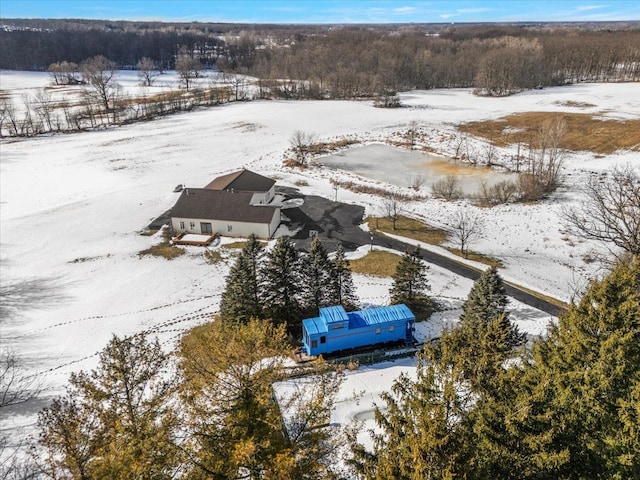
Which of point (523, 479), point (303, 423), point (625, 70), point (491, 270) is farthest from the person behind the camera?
point (625, 70)

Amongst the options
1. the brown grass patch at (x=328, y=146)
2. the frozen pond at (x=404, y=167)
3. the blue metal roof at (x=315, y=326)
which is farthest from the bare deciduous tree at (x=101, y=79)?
the blue metal roof at (x=315, y=326)

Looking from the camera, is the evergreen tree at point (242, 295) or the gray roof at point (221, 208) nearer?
the evergreen tree at point (242, 295)

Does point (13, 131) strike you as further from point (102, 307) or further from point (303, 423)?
point (303, 423)

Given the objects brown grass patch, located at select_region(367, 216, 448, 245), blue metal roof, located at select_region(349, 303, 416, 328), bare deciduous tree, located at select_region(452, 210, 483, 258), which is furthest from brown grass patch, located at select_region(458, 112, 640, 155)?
blue metal roof, located at select_region(349, 303, 416, 328)

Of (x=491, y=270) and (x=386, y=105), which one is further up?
(x=386, y=105)

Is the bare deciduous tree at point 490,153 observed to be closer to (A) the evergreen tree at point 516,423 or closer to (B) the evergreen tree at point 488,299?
(B) the evergreen tree at point 488,299

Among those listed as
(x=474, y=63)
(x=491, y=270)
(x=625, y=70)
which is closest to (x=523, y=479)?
(x=491, y=270)
